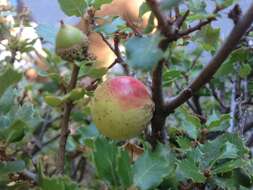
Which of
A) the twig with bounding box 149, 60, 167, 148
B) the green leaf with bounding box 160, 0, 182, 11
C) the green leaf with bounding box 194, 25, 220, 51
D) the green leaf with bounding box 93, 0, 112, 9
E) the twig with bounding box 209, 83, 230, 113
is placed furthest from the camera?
the twig with bounding box 209, 83, 230, 113

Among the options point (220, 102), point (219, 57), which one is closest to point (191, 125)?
point (219, 57)

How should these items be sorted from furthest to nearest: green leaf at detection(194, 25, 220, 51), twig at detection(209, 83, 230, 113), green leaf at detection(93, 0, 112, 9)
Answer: twig at detection(209, 83, 230, 113)
green leaf at detection(194, 25, 220, 51)
green leaf at detection(93, 0, 112, 9)

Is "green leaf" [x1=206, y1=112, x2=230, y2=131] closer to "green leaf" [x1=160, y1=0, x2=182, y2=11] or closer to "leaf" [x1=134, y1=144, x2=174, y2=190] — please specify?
"leaf" [x1=134, y1=144, x2=174, y2=190]

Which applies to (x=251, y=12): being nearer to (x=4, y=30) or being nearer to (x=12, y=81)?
(x=12, y=81)

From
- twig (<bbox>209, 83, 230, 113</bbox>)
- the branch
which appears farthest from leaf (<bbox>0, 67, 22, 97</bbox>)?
twig (<bbox>209, 83, 230, 113</bbox>)

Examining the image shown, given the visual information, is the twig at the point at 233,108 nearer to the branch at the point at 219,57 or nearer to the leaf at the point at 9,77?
the branch at the point at 219,57

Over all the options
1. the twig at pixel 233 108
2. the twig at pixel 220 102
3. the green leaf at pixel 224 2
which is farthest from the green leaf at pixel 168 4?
the twig at pixel 220 102

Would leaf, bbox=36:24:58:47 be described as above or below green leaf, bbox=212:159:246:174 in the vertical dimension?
above

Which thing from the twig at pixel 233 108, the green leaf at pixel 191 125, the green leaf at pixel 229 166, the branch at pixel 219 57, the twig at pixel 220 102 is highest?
the branch at pixel 219 57
